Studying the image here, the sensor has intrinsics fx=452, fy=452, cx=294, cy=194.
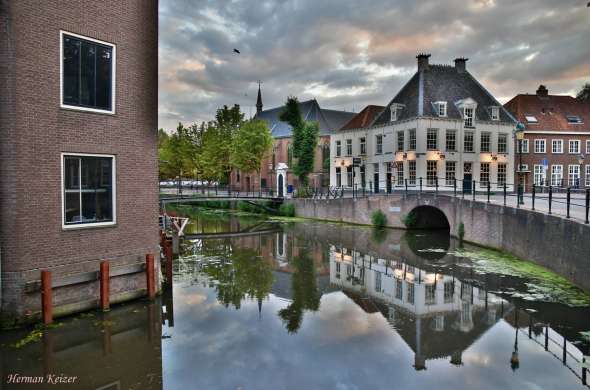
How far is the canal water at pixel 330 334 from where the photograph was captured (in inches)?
309

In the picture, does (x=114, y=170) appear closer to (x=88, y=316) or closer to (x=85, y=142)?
(x=85, y=142)

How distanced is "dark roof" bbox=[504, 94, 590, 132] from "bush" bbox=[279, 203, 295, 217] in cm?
2256

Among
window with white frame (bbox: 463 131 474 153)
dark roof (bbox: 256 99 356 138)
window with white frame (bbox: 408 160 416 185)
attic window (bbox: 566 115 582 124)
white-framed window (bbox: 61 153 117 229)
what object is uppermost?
dark roof (bbox: 256 99 356 138)

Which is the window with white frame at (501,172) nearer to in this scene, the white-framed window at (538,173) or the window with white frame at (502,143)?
the window with white frame at (502,143)

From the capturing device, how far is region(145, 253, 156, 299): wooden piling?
38.4ft

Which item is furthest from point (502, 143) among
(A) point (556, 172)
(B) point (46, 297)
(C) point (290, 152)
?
(B) point (46, 297)

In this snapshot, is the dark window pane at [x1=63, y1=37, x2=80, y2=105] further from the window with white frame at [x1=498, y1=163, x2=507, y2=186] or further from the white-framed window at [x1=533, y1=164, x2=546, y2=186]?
the white-framed window at [x1=533, y1=164, x2=546, y2=186]

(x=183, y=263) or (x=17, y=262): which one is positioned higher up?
(x=17, y=262)

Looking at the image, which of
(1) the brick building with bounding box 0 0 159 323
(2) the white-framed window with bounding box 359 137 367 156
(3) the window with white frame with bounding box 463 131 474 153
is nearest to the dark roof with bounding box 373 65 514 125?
(3) the window with white frame with bounding box 463 131 474 153

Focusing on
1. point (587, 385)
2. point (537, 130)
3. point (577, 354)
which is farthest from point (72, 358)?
point (537, 130)

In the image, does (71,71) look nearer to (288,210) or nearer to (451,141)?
(288,210)

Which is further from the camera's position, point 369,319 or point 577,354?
point 369,319

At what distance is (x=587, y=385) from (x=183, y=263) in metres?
14.1

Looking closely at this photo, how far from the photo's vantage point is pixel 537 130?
41.5 meters
